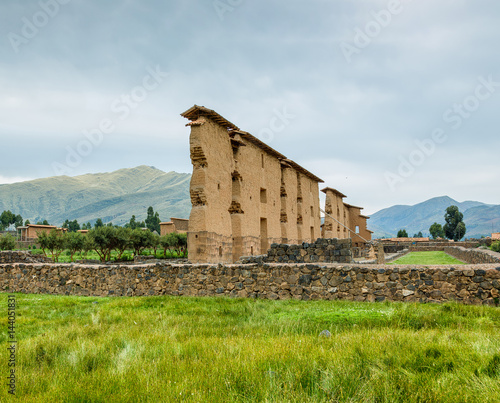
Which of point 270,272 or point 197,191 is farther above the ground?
point 197,191

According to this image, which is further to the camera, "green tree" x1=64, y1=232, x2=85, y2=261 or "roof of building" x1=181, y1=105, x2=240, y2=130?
"green tree" x1=64, y1=232, x2=85, y2=261

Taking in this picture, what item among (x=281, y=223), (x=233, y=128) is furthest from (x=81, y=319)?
(x=281, y=223)

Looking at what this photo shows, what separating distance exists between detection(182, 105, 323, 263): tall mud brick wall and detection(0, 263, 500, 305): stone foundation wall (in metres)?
7.30

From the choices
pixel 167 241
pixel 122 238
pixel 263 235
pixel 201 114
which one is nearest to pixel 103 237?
pixel 122 238

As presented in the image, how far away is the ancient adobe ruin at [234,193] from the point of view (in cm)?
2041

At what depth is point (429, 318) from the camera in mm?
6570

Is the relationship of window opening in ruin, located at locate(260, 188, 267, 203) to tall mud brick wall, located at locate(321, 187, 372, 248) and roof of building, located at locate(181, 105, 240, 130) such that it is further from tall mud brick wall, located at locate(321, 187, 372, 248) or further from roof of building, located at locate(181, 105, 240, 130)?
tall mud brick wall, located at locate(321, 187, 372, 248)

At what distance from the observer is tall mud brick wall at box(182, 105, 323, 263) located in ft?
66.9

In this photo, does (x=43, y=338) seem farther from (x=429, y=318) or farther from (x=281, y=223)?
(x=281, y=223)

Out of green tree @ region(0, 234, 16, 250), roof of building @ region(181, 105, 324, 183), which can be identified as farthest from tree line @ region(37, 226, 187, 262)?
roof of building @ region(181, 105, 324, 183)

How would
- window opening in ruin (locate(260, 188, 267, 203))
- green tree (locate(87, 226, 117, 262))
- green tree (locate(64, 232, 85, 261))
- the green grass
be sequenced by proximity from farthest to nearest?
green tree (locate(64, 232, 85, 261))
green tree (locate(87, 226, 117, 262))
window opening in ruin (locate(260, 188, 267, 203))
the green grass

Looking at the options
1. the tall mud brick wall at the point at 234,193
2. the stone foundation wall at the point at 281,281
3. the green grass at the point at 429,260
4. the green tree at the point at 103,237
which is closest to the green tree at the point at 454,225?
the green grass at the point at 429,260

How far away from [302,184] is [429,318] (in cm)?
3395

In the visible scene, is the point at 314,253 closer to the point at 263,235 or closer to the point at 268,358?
the point at 268,358
